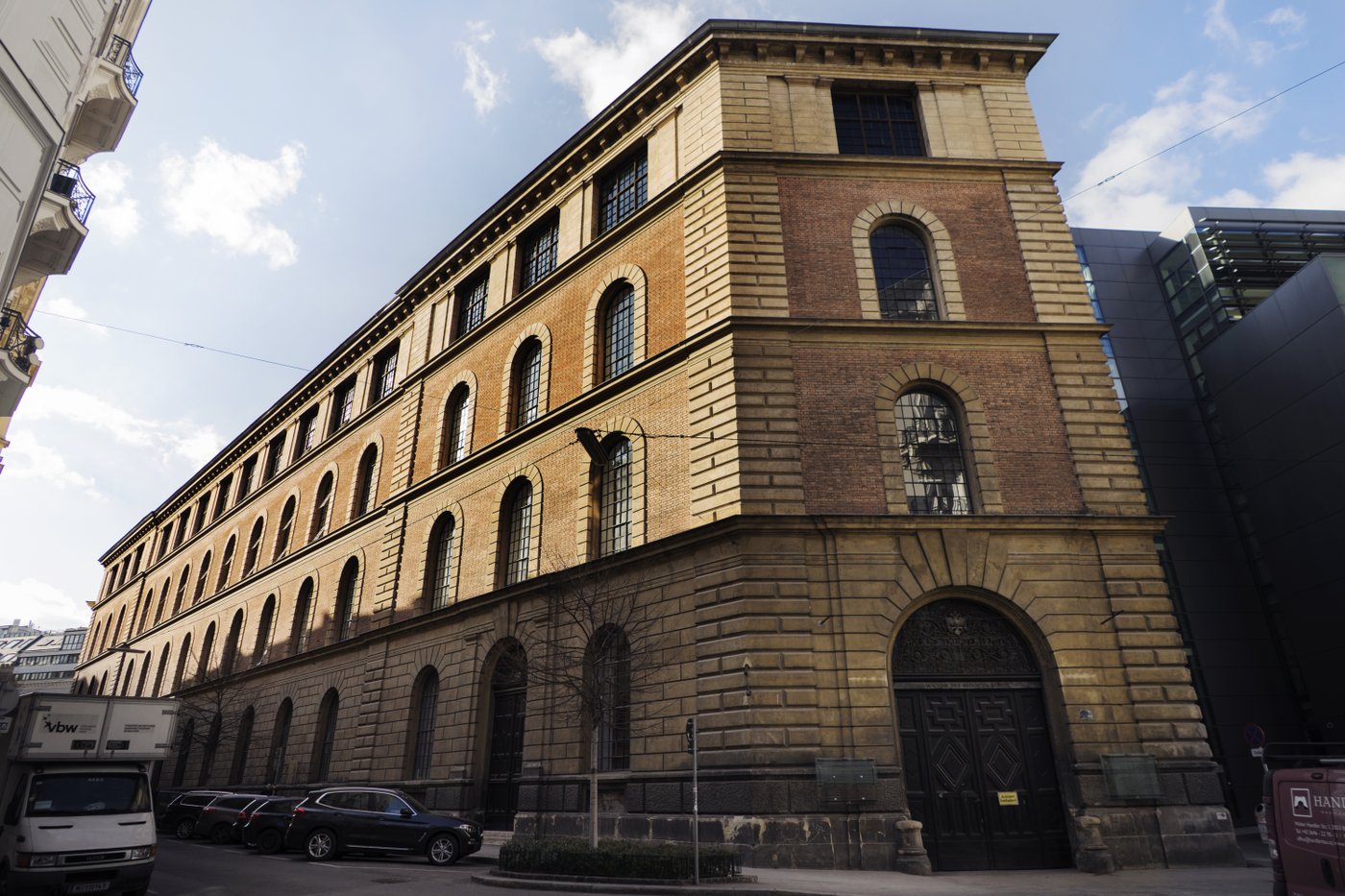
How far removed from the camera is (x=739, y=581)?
53.1 feet

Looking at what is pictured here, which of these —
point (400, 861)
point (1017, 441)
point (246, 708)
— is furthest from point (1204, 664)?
point (246, 708)

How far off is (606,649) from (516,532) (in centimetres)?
822

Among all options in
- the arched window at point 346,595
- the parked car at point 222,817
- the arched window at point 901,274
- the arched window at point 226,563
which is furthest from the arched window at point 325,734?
the arched window at point 901,274

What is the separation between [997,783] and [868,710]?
9.43 ft

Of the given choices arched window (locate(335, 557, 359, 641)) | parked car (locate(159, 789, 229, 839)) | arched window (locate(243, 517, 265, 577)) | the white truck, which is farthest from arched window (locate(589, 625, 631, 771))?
arched window (locate(243, 517, 265, 577))

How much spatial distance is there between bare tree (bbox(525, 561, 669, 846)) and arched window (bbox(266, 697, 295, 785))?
1741 cm

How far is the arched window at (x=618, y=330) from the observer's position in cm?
2270

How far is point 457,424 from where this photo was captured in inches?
1131

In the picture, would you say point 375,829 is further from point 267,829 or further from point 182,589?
point 182,589

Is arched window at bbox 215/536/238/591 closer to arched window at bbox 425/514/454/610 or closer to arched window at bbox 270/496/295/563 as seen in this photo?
arched window at bbox 270/496/295/563

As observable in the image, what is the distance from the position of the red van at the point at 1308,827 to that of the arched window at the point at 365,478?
102 ft

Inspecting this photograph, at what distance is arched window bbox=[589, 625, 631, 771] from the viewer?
17.4m

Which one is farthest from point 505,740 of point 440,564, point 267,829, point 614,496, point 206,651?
point 206,651

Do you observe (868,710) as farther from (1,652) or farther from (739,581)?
(1,652)
